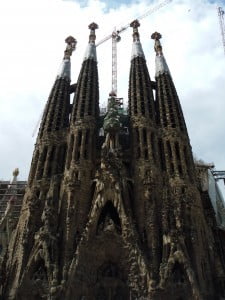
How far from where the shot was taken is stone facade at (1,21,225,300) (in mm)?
20625

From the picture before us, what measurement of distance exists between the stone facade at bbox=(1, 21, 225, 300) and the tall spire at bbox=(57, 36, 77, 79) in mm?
4665

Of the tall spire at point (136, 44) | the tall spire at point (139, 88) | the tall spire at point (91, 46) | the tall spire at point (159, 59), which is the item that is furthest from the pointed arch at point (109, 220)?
the tall spire at point (136, 44)

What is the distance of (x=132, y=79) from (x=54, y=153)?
11026 mm

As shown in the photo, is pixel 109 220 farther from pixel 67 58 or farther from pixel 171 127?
pixel 67 58

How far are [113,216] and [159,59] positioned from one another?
769 inches

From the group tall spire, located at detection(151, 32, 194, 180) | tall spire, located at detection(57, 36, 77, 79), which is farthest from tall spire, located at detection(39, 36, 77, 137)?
tall spire, located at detection(151, 32, 194, 180)

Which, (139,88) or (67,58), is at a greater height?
(67,58)

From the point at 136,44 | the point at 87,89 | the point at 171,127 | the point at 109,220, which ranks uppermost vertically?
the point at 136,44

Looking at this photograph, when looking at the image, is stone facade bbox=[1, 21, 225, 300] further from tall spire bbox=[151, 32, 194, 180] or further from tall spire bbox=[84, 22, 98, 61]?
tall spire bbox=[84, 22, 98, 61]

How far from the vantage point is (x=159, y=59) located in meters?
37.2

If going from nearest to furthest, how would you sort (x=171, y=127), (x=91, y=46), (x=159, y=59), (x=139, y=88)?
(x=171, y=127), (x=139, y=88), (x=159, y=59), (x=91, y=46)

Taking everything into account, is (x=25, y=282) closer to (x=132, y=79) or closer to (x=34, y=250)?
(x=34, y=250)

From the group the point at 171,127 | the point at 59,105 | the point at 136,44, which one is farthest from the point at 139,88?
the point at 136,44

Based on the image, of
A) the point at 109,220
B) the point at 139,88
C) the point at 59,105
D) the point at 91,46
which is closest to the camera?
the point at 109,220
